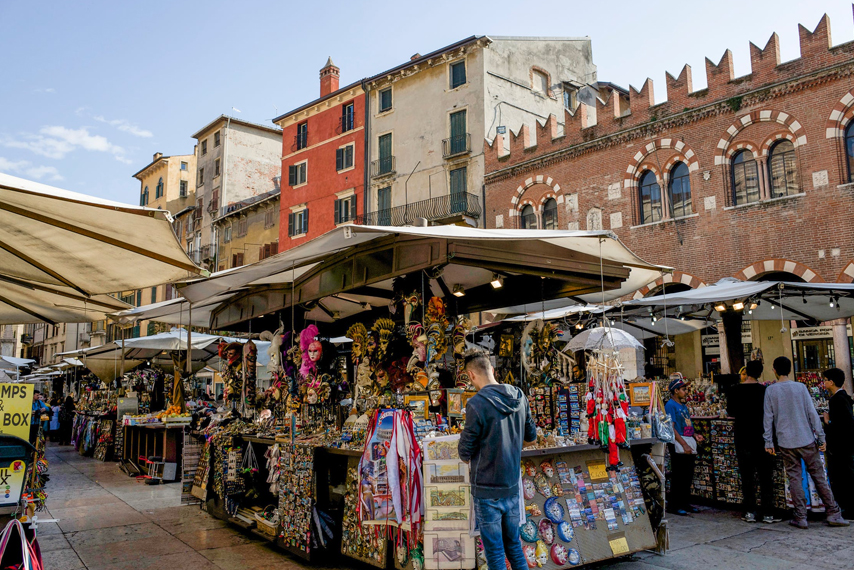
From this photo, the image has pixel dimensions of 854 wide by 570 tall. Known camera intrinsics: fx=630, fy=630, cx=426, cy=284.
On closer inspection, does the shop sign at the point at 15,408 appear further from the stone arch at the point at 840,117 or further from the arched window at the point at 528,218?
the arched window at the point at 528,218

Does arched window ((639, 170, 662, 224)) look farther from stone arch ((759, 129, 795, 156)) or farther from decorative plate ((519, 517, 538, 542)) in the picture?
decorative plate ((519, 517, 538, 542))

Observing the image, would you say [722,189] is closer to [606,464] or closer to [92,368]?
[606,464]

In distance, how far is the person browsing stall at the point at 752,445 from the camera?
7.09 metres

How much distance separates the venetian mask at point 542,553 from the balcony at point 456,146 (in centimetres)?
2064

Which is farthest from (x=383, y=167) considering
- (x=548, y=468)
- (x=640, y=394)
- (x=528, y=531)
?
(x=528, y=531)

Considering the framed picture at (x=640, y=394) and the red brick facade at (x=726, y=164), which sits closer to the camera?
the framed picture at (x=640, y=394)

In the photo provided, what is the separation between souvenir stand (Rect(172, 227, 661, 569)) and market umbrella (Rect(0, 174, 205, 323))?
120 cm

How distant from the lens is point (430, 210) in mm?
25000

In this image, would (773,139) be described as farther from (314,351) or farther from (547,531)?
(547,531)

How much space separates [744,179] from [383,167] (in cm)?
1514

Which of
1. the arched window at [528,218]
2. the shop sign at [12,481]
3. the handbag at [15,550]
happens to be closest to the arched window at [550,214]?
the arched window at [528,218]

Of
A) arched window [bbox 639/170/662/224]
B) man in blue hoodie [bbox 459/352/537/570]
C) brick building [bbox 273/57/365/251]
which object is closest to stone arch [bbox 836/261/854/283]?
arched window [bbox 639/170/662/224]

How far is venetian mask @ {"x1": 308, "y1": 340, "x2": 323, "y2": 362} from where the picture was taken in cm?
713

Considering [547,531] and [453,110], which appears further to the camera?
[453,110]
